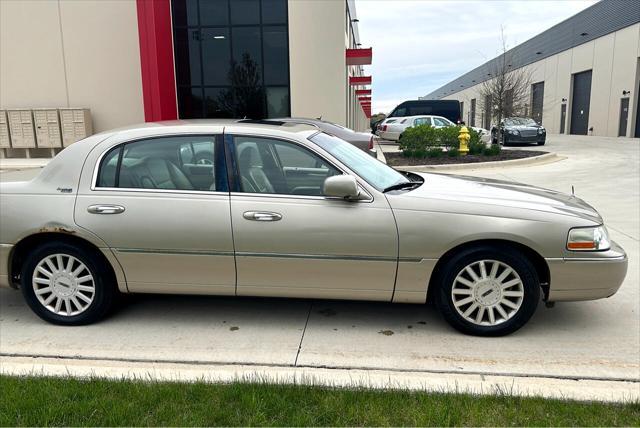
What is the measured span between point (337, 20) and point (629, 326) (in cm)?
1469

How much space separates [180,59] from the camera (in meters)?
18.3

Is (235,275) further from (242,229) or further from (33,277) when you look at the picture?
(33,277)

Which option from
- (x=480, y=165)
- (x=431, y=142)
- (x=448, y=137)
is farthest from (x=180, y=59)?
(x=480, y=165)

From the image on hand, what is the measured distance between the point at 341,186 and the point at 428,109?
2620 centimetres

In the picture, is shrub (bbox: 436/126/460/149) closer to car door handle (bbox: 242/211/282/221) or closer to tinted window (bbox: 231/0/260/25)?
tinted window (bbox: 231/0/260/25)

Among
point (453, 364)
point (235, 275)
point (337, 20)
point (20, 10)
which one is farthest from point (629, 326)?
point (20, 10)

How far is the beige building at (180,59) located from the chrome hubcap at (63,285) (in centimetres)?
1376

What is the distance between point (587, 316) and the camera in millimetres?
4215

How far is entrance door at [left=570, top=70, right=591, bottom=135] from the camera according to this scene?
41.0m

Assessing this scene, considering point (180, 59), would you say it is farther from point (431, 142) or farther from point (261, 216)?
point (261, 216)

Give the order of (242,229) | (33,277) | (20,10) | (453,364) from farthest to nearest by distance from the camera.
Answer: (20,10)
(33,277)
(242,229)
(453,364)

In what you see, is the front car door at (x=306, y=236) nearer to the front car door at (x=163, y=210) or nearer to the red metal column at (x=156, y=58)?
the front car door at (x=163, y=210)

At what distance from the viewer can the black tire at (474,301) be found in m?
3.63

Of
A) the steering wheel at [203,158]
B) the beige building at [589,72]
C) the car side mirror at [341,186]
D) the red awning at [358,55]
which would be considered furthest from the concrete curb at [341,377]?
the beige building at [589,72]
